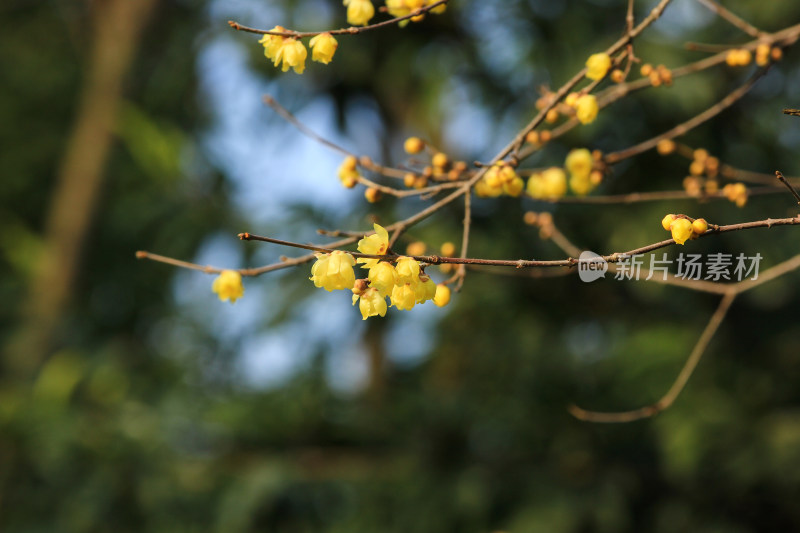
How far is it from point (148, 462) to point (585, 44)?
6.14 feet

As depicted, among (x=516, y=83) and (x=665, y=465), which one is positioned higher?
(x=516, y=83)

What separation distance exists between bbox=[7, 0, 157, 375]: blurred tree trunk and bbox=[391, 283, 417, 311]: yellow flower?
2.38m

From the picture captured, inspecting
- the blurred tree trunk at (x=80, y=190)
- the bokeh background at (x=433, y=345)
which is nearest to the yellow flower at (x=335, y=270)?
the bokeh background at (x=433, y=345)

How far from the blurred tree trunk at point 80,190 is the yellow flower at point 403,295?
Result: 7.81ft

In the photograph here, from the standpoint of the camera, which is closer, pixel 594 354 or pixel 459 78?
pixel 459 78

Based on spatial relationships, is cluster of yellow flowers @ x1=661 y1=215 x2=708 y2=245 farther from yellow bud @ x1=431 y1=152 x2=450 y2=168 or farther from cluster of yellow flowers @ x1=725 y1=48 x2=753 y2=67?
cluster of yellow flowers @ x1=725 y1=48 x2=753 y2=67

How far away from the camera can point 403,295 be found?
2.09 feet

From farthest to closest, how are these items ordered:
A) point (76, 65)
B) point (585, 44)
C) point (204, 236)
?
point (76, 65) → point (204, 236) → point (585, 44)

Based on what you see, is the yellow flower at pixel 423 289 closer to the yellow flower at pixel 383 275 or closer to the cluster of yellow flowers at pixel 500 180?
the yellow flower at pixel 383 275

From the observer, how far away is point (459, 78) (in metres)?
2.16

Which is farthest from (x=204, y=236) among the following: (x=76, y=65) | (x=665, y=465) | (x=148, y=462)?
(x=76, y=65)

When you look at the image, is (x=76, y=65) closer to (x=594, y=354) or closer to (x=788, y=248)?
(x=594, y=354)

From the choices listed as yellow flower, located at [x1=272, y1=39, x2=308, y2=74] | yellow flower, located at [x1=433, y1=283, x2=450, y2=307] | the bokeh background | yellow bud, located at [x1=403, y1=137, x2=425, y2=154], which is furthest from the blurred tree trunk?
yellow flower, located at [x1=433, y1=283, x2=450, y2=307]

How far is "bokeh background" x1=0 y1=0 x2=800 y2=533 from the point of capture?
6.49 ft
